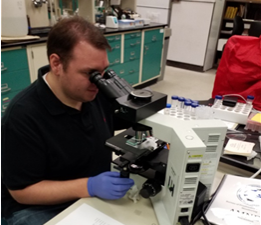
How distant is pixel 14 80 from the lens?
2230 mm

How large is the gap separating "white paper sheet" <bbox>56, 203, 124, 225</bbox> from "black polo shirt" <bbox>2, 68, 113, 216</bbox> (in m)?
0.23

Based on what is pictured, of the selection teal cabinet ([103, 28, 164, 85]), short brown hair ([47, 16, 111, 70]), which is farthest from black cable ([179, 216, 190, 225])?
teal cabinet ([103, 28, 164, 85])

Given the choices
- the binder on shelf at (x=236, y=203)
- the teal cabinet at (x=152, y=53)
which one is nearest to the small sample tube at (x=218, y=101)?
the binder on shelf at (x=236, y=203)

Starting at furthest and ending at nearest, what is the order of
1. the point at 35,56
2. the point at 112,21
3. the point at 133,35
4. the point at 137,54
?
the point at 137,54
the point at 133,35
the point at 112,21
the point at 35,56

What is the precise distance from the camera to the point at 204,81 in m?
4.49

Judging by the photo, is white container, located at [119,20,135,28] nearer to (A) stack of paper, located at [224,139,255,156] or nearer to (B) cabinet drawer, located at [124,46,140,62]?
(B) cabinet drawer, located at [124,46,140,62]

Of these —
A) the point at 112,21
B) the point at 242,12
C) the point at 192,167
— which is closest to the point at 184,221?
the point at 192,167

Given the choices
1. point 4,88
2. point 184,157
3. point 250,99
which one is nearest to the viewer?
point 184,157

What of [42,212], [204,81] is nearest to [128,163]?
[42,212]

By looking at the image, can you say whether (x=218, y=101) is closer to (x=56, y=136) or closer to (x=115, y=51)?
(x=56, y=136)

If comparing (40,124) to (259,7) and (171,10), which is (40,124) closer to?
(171,10)

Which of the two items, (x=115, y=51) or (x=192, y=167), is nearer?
(x=192, y=167)

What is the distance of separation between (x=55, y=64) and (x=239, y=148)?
36.0 inches

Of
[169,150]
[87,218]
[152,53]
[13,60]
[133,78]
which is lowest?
[133,78]
